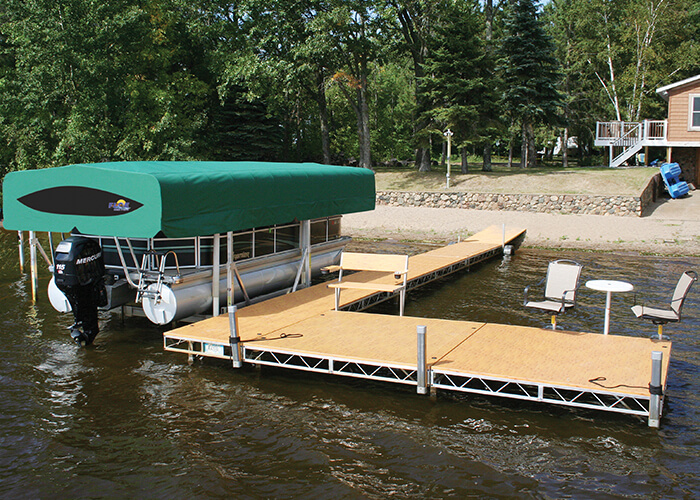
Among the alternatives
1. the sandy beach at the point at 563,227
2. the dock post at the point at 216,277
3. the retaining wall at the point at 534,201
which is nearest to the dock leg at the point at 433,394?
the dock post at the point at 216,277

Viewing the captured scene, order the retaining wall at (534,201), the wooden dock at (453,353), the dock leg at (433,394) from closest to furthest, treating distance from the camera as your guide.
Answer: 1. the wooden dock at (453,353)
2. the dock leg at (433,394)
3. the retaining wall at (534,201)

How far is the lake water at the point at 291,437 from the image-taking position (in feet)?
23.0

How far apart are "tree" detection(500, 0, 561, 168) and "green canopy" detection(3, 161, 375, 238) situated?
26.6 m

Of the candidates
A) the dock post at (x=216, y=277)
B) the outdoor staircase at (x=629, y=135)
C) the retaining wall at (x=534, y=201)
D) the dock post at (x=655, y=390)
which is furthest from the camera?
the outdoor staircase at (x=629, y=135)

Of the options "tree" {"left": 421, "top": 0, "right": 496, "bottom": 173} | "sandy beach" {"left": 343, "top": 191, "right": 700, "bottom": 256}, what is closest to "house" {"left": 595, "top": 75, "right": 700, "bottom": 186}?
"sandy beach" {"left": 343, "top": 191, "right": 700, "bottom": 256}

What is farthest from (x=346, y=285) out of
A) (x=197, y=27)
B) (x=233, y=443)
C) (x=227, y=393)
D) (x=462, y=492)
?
(x=197, y=27)

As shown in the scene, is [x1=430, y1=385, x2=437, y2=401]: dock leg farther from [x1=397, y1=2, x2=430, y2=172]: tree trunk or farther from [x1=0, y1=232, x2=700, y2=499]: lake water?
[x1=397, y1=2, x2=430, y2=172]: tree trunk

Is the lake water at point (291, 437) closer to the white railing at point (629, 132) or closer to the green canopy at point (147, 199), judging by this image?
the green canopy at point (147, 199)

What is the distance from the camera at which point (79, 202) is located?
1112cm

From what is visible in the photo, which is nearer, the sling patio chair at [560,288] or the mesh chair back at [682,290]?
the mesh chair back at [682,290]

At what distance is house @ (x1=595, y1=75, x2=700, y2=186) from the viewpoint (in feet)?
110

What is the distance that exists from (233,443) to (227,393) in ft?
5.50

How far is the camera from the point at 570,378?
840 centimetres

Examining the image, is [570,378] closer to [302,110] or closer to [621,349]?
[621,349]
